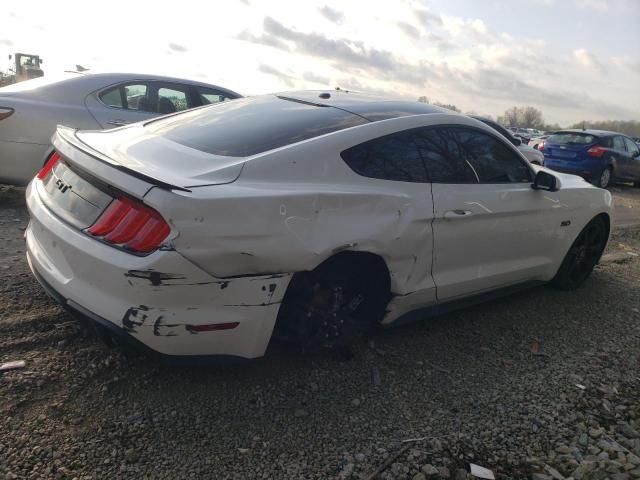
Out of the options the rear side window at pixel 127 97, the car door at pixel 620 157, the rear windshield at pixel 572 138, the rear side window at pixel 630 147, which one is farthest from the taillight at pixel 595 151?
the rear side window at pixel 127 97

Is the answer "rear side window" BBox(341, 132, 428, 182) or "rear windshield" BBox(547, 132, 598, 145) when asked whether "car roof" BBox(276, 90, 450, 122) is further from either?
"rear windshield" BBox(547, 132, 598, 145)

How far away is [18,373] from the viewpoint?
2818 millimetres

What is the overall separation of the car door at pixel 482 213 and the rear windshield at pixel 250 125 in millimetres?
638

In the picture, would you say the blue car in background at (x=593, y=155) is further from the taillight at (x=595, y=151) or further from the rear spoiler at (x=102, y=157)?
the rear spoiler at (x=102, y=157)

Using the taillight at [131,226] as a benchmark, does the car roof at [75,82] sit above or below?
above

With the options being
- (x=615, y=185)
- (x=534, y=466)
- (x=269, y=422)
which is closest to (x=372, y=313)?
(x=269, y=422)

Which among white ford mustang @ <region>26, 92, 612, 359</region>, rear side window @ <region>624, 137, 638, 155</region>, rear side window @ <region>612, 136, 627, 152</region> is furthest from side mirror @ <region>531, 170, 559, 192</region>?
rear side window @ <region>624, 137, 638, 155</region>

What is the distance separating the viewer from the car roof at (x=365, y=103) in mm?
3516

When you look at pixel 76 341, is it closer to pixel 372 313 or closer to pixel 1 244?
pixel 372 313

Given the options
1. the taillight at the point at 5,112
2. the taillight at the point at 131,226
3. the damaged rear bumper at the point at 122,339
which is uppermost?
the taillight at the point at 131,226

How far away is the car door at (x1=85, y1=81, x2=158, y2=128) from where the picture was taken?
241 inches

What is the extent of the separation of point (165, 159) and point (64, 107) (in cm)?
374

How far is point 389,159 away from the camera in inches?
129

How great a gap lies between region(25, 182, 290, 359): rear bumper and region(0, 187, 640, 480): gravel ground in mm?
366
